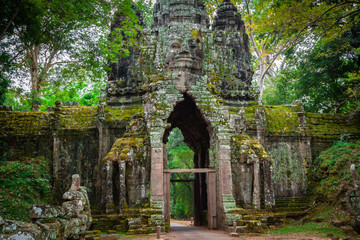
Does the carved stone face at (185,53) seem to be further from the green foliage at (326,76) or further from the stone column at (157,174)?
the green foliage at (326,76)

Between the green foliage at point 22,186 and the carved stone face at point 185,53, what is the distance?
6.81 metres

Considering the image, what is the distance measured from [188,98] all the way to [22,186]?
22.7 ft

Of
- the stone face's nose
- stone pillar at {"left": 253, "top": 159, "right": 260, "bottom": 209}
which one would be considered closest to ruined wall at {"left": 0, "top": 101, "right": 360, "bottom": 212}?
stone pillar at {"left": 253, "top": 159, "right": 260, "bottom": 209}

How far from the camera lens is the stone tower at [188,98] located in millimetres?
12406

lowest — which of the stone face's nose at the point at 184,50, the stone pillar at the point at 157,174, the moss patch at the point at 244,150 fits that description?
the stone pillar at the point at 157,174

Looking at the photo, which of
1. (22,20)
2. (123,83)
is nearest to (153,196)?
A: (123,83)

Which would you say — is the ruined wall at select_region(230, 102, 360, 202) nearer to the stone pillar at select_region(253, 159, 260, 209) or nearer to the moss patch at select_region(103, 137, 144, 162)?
the stone pillar at select_region(253, 159, 260, 209)

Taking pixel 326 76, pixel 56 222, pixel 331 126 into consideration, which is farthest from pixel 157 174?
pixel 326 76

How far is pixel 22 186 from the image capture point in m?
12.6

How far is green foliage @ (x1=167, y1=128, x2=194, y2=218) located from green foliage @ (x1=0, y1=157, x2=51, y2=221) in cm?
1398

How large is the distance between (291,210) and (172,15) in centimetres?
990

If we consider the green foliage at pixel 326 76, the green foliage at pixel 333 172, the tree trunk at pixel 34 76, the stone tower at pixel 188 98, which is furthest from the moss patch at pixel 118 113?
the green foliage at pixel 326 76

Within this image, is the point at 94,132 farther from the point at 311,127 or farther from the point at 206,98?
the point at 311,127

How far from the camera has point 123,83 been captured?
15.8m
